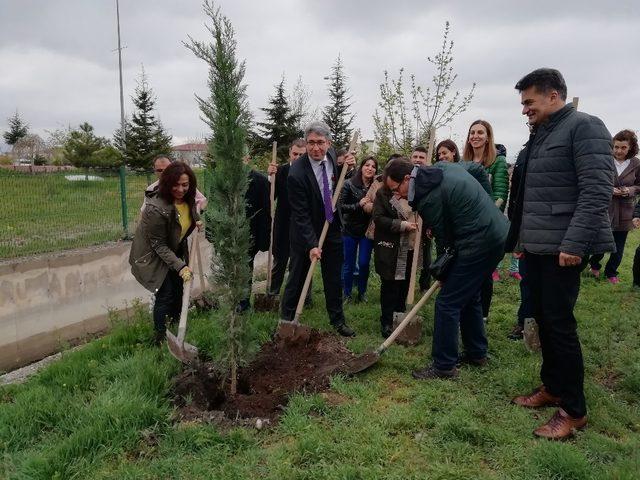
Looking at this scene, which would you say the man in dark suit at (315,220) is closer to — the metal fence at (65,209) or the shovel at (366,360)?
the shovel at (366,360)

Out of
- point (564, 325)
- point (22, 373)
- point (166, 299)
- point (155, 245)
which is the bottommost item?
point (22, 373)

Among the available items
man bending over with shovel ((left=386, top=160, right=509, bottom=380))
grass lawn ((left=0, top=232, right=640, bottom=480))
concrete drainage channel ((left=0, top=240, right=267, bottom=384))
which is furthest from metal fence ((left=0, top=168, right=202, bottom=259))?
man bending over with shovel ((left=386, top=160, right=509, bottom=380))

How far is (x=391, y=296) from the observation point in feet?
15.8

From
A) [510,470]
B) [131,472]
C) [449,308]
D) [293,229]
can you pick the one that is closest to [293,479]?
[131,472]

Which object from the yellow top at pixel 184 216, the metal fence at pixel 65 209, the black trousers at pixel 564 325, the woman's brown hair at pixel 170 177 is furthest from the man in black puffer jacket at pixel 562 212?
the metal fence at pixel 65 209

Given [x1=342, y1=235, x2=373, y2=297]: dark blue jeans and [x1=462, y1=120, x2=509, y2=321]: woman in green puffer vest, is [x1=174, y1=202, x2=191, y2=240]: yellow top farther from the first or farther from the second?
[x1=462, y1=120, x2=509, y2=321]: woman in green puffer vest

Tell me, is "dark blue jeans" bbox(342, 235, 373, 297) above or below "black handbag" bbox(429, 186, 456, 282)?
below

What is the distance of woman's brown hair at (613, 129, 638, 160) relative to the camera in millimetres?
6125

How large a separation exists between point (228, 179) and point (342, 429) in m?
1.92

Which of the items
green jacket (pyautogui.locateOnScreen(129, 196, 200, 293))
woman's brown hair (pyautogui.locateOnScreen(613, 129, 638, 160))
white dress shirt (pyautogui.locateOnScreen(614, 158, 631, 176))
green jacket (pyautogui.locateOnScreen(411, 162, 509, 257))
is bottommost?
green jacket (pyautogui.locateOnScreen(129, 196, 200, 293))

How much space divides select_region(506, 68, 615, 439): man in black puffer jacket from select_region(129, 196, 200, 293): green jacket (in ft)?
10.1

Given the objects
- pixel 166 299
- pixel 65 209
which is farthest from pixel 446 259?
pixel 65 209

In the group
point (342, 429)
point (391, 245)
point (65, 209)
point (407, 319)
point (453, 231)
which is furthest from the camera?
point (65, 209)

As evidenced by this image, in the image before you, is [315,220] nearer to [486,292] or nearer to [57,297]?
[486,292]
